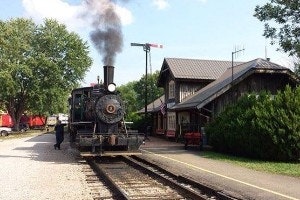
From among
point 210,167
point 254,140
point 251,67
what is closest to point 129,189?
point 210,167

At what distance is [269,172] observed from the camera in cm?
1378

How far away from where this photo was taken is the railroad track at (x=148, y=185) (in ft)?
30.5

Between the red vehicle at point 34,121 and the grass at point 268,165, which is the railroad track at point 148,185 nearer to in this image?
the grass at point 268,165

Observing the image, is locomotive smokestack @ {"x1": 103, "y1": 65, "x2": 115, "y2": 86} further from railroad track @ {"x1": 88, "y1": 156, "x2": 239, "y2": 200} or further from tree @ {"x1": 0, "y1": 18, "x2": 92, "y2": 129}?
tree @ {"x1": 0, "y1": 18, "x2": 92, "y2": 129}

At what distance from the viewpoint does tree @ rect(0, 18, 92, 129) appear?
174 ft

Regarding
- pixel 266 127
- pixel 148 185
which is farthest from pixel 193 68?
pixel 148 185

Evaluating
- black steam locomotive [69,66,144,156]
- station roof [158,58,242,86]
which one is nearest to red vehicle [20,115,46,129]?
station roof [158,58,242,86]

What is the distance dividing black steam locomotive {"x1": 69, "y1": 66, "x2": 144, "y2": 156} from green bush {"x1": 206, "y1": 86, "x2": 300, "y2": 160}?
4203 millimetres

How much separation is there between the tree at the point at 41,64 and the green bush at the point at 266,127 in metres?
38.7

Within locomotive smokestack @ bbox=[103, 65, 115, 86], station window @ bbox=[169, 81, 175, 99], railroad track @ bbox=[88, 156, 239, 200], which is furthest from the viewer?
station window @ bbox=[169, 81, 175, 99]

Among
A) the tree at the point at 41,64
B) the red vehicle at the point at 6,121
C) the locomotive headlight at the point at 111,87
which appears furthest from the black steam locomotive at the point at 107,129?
the red vehicle at the point at 6,121

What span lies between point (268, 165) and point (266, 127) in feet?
5.38

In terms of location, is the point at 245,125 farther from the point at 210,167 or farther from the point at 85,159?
the point at 85,159

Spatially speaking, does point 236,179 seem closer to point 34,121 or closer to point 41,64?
point 41,64
